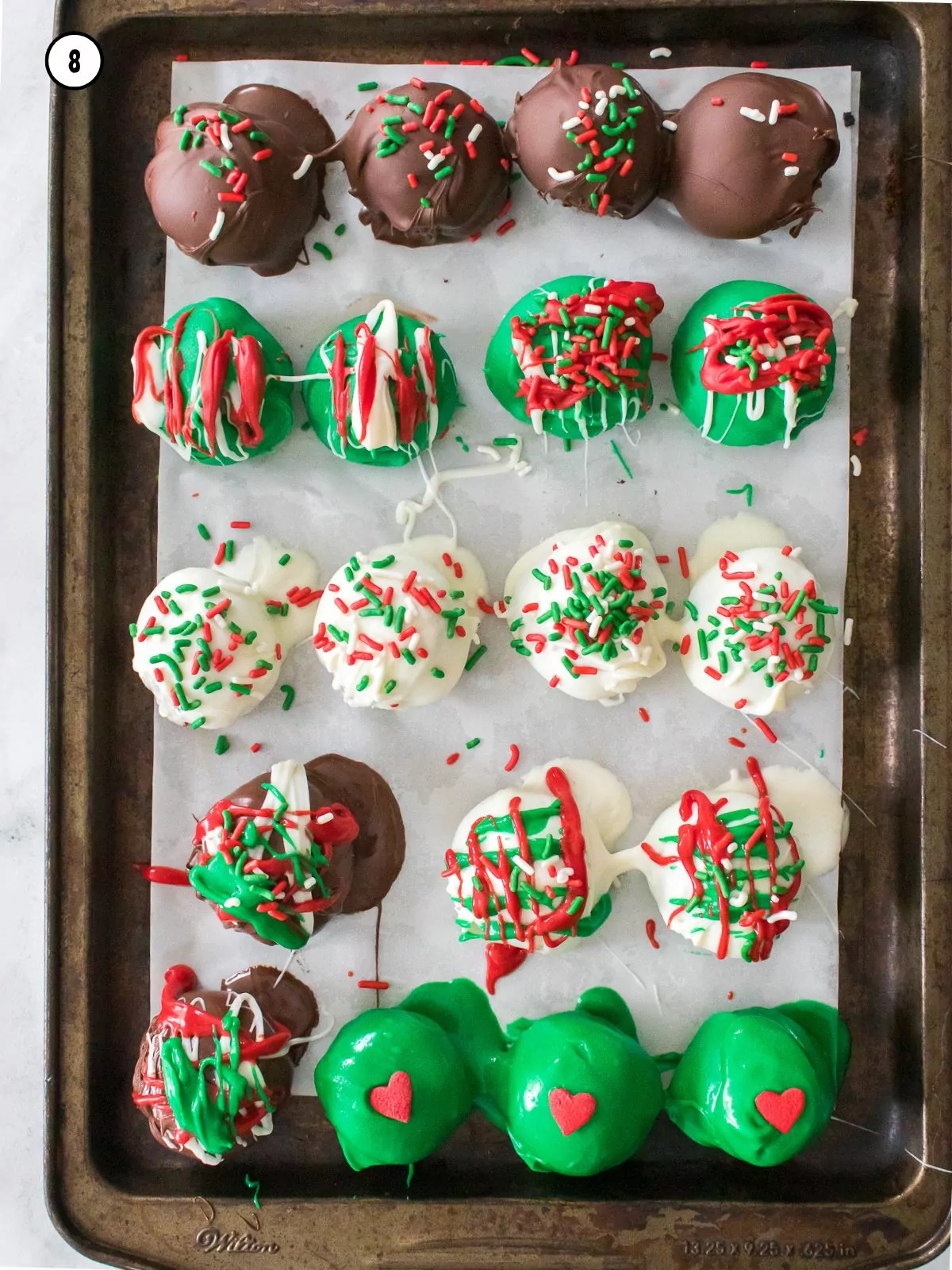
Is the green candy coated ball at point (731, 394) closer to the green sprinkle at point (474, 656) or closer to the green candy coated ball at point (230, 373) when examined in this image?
the green sprinkle at point (474, 656)

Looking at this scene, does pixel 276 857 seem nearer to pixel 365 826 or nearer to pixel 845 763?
pixel 365 826

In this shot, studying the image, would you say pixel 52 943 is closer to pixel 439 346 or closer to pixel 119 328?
pixel 119 328

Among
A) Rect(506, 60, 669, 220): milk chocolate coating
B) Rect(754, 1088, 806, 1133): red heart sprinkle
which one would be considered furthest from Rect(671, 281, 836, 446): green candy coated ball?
Rect(754, 1088, 806, 1133): red heart sprinkle

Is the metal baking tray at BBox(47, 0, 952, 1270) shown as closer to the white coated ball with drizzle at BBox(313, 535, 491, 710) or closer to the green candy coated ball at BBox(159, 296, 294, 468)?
the green candy coated ball at BBox(159, 296, 294, 468)

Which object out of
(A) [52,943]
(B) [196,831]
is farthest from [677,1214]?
(A) [52,943]

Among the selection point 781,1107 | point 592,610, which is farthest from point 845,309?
point 781,1107

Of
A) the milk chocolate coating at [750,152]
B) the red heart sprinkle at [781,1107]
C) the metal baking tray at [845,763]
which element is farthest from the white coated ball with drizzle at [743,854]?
the milk chocolate coating at [750,152]
